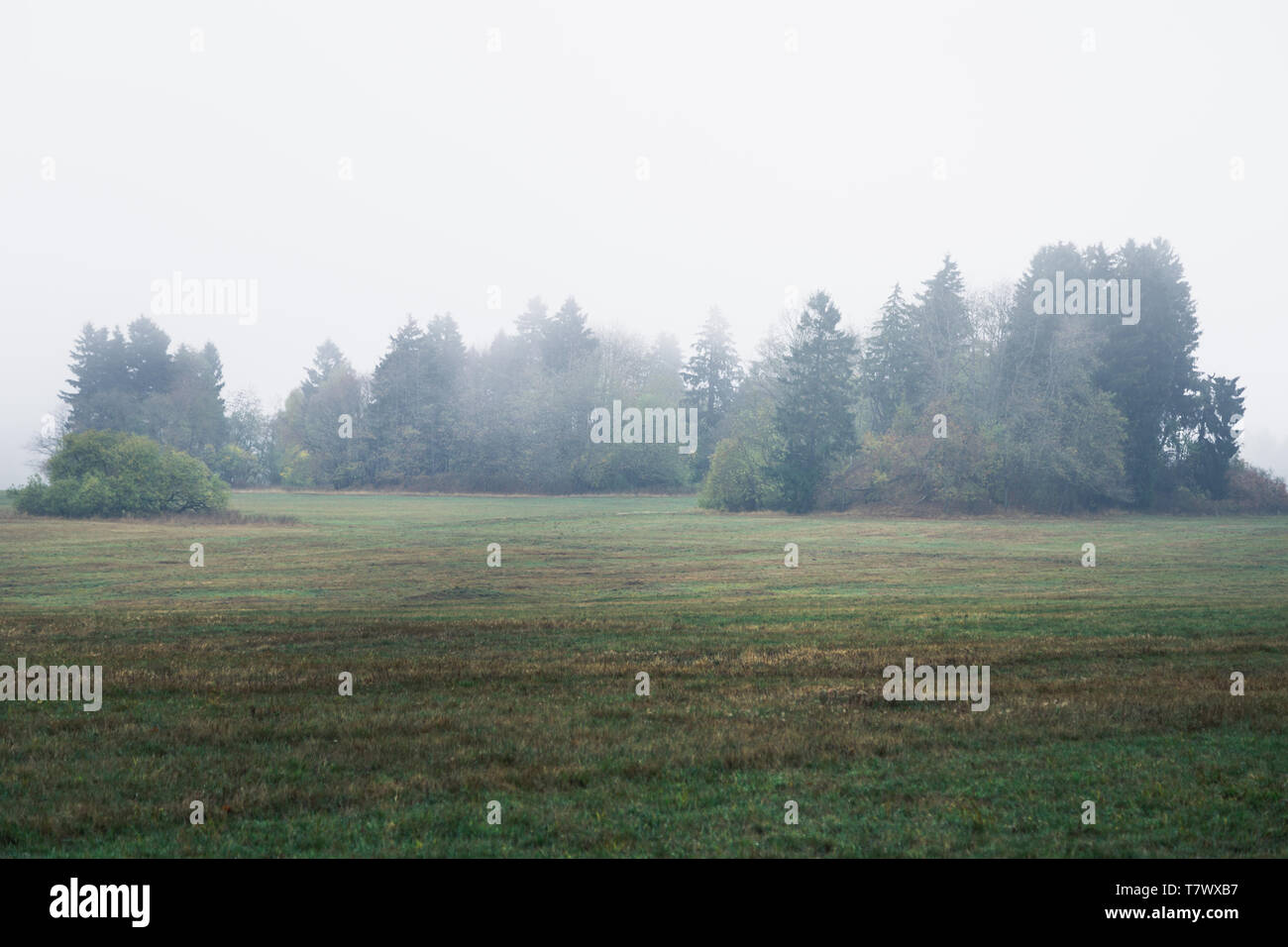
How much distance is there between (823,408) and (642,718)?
187 ft

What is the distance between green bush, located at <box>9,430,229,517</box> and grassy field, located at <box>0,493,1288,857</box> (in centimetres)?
2468

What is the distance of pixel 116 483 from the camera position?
49750 millimetres

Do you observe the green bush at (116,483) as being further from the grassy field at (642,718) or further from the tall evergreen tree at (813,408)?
the tall evergreen tree at (813,408)

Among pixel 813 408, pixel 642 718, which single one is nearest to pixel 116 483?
pixel 813 408

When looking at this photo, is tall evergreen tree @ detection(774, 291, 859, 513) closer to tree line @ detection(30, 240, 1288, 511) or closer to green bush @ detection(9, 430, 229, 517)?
tree line @ detection(30, 240, 1288, 511)

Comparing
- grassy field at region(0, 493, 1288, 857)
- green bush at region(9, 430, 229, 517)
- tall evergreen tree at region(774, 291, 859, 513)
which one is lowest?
grassy field at region(0, 493, 1288, 857)

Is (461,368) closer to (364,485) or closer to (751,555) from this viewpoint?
(364,485)

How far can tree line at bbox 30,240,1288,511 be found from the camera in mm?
61406

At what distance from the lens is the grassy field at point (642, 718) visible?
737cm

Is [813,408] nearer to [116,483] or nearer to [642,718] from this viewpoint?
[116,483]

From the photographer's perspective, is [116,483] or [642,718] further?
[116,483]

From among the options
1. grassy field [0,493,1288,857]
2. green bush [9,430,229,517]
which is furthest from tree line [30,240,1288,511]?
grassy field [0,493,1288,857]
